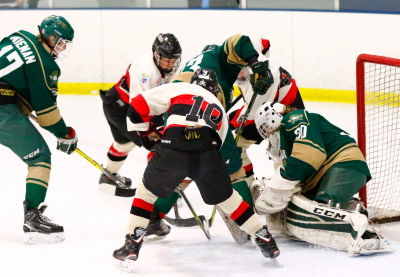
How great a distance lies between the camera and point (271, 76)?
13.6 feet

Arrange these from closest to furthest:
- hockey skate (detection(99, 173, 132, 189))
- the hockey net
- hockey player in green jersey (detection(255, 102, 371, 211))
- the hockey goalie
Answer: the hockey goalie, hockey player in green jersey (detection(255, 102, 371, 211)), the hockey net, hockey skate (detection(99, 173, 132, 189))

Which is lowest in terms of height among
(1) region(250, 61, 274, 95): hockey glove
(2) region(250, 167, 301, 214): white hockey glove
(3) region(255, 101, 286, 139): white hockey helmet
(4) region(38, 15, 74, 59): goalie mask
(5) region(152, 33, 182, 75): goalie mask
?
(2) region(250, 167, 301, 214): white hockey glove

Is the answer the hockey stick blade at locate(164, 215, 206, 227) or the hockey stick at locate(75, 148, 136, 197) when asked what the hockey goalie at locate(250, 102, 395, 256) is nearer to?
the hockey stick blade at locate(164, 215, 206, 227)

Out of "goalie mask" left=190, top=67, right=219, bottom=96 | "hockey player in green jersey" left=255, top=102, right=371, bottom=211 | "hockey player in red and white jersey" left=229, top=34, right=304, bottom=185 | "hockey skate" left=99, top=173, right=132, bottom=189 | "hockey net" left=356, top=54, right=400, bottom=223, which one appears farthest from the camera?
"hockey skate" left=99, top=173, right=132, bottom=189

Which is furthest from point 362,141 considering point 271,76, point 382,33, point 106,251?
point 382,33

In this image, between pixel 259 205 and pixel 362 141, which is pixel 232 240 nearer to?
pixel 259 205

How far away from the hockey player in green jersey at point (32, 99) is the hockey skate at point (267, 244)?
3.65 feet

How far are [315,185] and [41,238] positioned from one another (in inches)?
58.1

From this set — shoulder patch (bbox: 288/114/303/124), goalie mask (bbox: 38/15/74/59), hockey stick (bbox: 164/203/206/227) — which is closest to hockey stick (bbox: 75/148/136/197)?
hockey stick (bbox: 164/203/206/227)

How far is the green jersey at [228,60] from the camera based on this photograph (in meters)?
4.25

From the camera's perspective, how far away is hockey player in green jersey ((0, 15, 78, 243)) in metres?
3.87

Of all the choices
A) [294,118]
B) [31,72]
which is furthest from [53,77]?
[294,118]

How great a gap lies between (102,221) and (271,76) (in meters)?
1.29

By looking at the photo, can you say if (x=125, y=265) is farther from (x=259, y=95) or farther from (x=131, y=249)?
(x=259, y=95)
